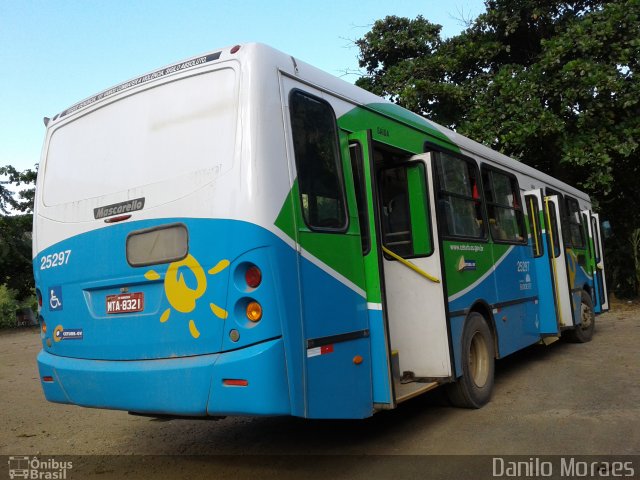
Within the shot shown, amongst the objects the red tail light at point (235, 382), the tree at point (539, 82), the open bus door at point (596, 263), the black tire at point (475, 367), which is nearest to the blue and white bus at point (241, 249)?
the red tail light at point (235, 382)

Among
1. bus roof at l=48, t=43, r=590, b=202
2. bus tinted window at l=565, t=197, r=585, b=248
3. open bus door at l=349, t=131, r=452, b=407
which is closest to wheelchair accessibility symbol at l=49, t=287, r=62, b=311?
bus roof at l=48, t=43, r=590, b=202

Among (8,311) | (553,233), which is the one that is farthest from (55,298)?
(8,311)

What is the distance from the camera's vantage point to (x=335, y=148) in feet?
14.6

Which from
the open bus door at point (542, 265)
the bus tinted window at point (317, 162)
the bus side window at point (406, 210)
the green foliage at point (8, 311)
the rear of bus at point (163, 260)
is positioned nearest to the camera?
the rear of bus at point (163, 260)

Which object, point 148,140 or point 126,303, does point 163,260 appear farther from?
point 148,140

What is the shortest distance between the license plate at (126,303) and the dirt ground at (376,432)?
1.39 meters

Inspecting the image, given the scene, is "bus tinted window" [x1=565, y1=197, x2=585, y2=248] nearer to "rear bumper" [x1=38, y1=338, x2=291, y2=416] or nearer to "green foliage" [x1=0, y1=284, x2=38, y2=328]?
"rear bumper" [x1=38, y1=338, x2=291, y2=416]

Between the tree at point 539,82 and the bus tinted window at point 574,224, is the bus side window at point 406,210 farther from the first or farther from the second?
the tree at point 539,82

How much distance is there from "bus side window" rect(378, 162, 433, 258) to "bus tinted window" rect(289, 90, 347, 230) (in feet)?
3.69

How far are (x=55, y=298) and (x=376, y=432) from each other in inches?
118

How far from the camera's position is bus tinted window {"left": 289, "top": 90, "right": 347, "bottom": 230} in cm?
409

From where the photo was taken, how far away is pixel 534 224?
838 cm

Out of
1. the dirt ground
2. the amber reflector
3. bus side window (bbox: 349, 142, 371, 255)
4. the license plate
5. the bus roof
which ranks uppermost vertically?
the bus roof

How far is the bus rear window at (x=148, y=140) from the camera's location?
4008mm
